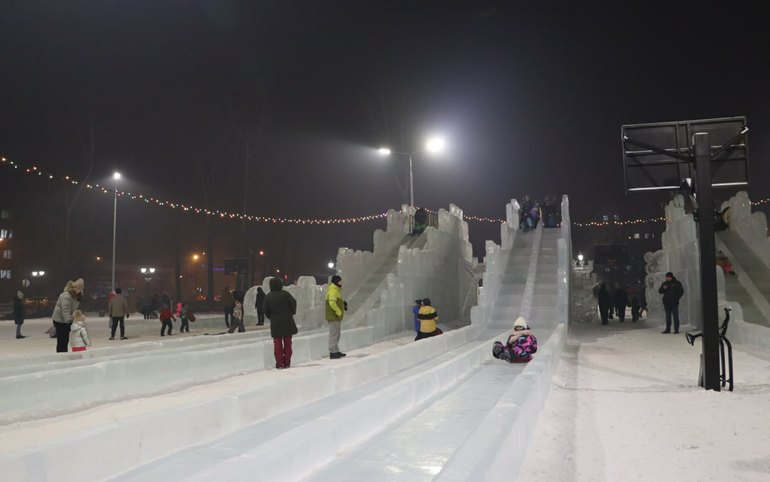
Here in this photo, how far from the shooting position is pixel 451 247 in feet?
82.9

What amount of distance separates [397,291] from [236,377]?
935 centimetres

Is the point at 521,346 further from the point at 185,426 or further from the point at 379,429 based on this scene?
the point at 185,426

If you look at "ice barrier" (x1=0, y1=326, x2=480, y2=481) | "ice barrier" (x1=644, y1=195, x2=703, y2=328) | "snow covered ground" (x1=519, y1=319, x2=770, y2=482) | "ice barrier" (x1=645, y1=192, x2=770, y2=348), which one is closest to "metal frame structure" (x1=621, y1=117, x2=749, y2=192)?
"snow covered ground" (x1=519, y1=319, x2=770, y2=482)

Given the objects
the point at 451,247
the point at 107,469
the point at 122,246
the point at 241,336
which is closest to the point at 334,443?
the point at 107,469

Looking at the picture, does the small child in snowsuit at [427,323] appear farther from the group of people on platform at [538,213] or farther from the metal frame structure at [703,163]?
the group of people on platform at [538,213]

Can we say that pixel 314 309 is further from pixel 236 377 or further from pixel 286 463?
pixel 286 463

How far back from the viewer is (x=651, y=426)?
6.07m

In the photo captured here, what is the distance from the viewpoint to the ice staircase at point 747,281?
588 inches

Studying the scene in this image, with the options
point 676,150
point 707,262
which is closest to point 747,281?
point 676,150

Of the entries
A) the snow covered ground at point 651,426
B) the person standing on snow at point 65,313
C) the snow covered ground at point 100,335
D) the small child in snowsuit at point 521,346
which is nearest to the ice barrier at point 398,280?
the snow covered ground at point 100,335

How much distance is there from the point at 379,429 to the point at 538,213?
21449mm

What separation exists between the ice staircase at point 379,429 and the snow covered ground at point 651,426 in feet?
1.37

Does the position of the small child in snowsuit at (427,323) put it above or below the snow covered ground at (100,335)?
above

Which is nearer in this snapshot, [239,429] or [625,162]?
[239,429]
